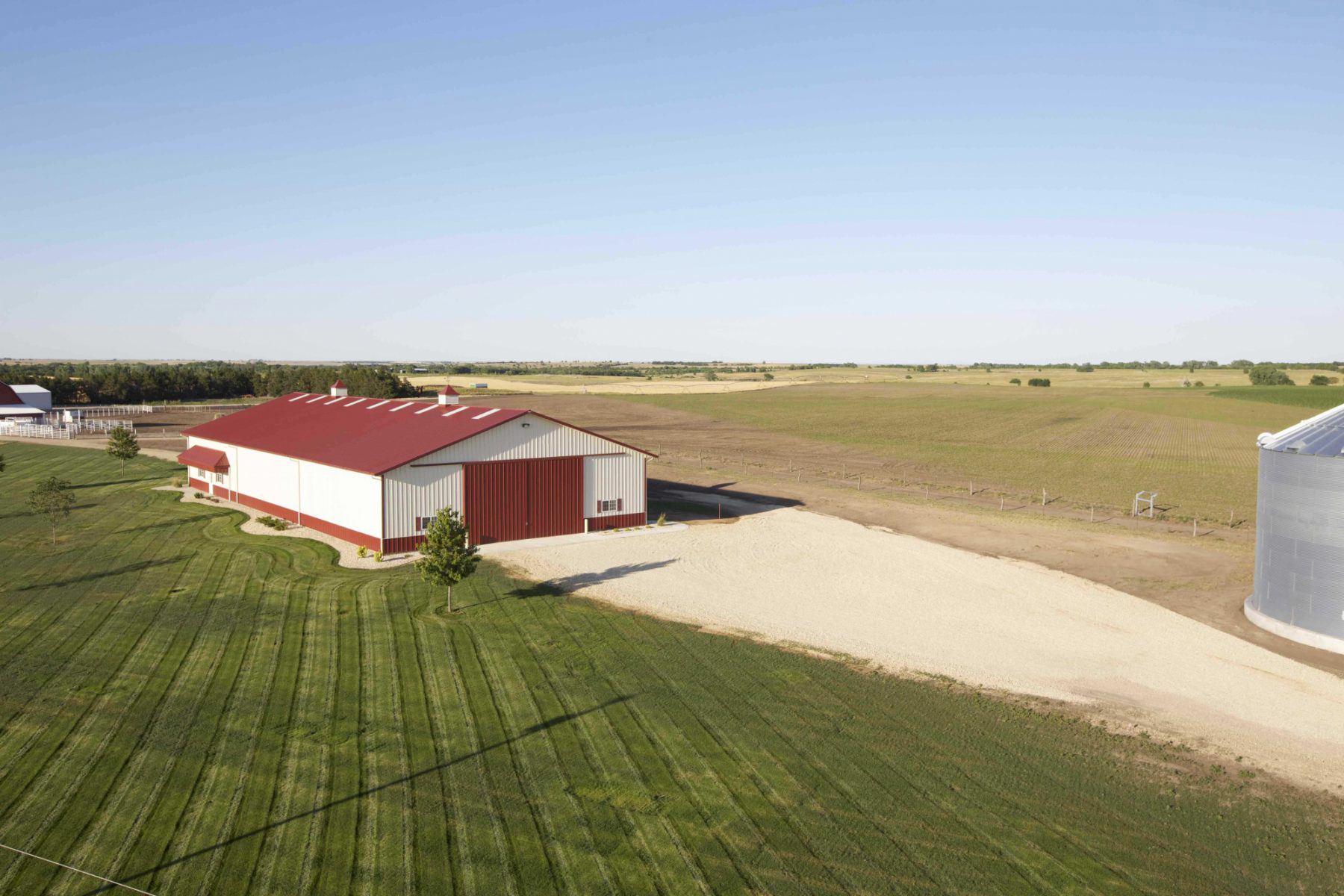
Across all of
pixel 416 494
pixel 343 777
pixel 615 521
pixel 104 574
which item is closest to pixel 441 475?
pixel 416 494

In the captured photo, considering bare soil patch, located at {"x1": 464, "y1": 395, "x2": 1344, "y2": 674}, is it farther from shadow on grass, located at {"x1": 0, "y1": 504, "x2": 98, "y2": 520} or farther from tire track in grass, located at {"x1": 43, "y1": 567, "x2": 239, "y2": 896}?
shadow on grass, located at {"x1": 0, "y1": 504, "x2": 98, "y2": 520}

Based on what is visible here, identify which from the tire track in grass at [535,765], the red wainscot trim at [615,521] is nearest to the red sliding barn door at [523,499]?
the red wainscot trim at [615,521]

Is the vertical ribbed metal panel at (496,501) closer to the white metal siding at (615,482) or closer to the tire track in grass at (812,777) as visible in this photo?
the white metal siding at (615,482)

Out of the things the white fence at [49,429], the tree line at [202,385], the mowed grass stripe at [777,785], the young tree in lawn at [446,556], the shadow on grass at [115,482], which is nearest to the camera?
the mowed grass stripe at [777,785]

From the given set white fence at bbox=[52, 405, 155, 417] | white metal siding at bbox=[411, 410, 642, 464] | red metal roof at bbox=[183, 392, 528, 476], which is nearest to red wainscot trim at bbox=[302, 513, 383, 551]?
red metal roof at bbox=[183, 392, 528, 476]

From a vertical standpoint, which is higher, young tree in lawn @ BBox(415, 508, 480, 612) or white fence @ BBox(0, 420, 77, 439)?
white fence @ BBox(0, 420, 77, 439)

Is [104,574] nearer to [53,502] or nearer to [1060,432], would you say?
[53,502]
